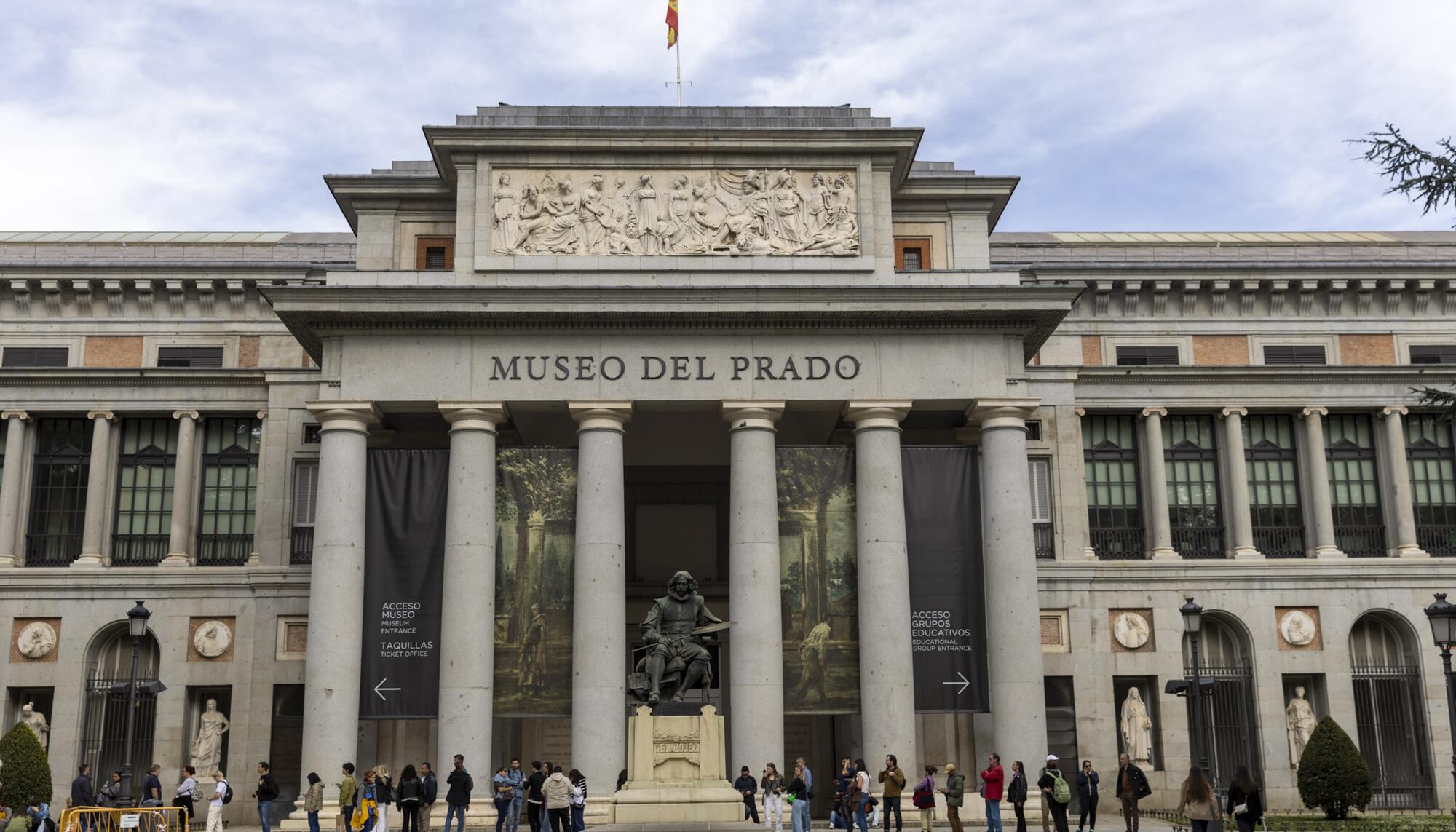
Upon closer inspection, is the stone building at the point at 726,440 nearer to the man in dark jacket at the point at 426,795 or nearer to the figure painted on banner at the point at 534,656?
the figure painted on banner at the point at 534,656

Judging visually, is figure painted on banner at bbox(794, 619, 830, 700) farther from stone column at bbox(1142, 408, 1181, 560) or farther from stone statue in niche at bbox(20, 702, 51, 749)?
stone statue in niche at bbox(20, 702, 51, 749)

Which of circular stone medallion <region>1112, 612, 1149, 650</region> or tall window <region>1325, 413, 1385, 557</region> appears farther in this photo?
tall window <region>1325, 413, 1385, 557</region>

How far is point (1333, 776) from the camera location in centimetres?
3516

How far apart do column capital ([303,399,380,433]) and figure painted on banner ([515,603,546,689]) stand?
254 inches

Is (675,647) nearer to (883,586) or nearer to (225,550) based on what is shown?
(883,586)

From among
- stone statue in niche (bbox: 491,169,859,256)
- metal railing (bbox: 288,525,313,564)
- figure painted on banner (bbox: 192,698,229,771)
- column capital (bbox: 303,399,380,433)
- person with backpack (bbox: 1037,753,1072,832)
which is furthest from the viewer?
metal railing (bbox: 288,525,313,564)

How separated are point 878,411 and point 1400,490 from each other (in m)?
18.4

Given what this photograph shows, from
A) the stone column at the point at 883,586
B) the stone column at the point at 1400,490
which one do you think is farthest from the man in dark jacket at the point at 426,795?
the stone column at the point at 1400,490

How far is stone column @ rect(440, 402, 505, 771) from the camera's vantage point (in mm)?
34156

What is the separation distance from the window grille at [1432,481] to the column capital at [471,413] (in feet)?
92.0

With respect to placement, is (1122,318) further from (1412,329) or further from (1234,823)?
(1234,823)

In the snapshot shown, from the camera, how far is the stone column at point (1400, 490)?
1719 inches

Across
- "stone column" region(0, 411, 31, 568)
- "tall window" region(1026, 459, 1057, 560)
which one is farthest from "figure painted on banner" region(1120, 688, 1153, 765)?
"stone column" region(0, 411, 31, 568)

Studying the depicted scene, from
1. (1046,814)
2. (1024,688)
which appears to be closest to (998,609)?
(1024,688)
